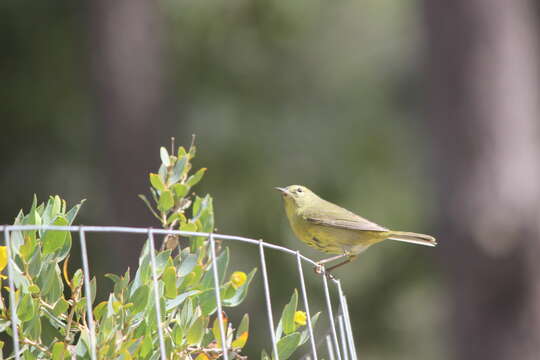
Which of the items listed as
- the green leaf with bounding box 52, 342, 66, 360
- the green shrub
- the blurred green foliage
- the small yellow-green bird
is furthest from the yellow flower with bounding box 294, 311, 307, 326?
the blurred green foliage

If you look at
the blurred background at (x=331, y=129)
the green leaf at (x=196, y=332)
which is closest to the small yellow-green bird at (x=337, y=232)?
the blurred background at (x=331, y=129)

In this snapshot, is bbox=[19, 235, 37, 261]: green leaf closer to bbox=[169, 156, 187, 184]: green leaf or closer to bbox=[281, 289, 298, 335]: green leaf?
bbox=[169, 156, 187, 184]: green leaf

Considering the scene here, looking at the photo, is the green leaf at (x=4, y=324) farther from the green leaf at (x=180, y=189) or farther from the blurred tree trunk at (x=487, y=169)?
the blurred tree trunk at (x=487, y=169)

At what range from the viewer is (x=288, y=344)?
7.50 feet

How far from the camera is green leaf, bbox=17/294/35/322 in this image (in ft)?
6.43

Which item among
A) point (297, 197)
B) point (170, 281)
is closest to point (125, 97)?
point (297, 197)

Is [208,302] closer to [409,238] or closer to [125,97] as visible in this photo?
[409,238]

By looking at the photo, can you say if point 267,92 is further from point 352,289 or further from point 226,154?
point 352,289

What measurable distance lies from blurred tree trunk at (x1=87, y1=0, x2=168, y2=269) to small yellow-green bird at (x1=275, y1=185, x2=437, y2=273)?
2370 mm

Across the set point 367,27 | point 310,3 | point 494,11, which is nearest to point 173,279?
point 494,11

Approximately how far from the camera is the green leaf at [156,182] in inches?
96.5

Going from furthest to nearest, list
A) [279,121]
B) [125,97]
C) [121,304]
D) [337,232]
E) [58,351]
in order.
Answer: [279,121] < [125,97] < [337,232] < [121,304] < [58,351]

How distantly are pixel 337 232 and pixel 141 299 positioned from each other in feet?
7.24

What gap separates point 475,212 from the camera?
5094 mm
